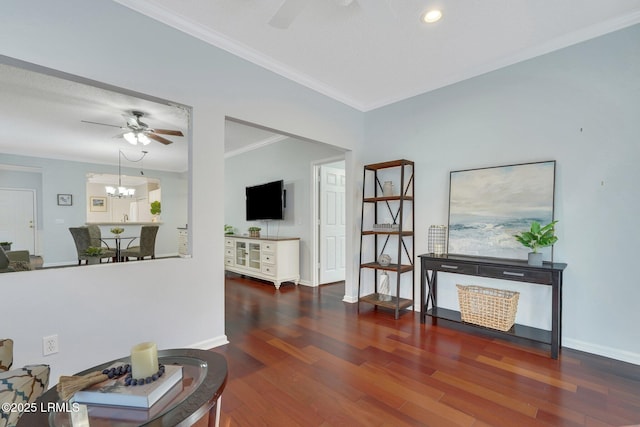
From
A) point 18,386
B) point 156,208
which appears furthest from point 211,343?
point 156,208

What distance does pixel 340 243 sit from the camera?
16.9 feet

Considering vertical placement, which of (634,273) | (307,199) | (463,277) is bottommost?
(463,277)

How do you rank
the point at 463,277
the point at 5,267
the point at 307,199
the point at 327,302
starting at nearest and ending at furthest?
1. the point at 5,267
2. the point at 463,277
3. the point at 327,302
4. the point at 307,199

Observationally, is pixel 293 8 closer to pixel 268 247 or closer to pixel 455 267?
pixel 455 267

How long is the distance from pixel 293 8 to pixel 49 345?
2571 mm

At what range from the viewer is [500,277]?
8.36 ft

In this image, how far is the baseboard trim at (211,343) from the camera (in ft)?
8.08

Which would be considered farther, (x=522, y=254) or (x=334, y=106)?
(x=334, y=106)

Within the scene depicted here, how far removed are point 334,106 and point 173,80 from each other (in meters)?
1.93

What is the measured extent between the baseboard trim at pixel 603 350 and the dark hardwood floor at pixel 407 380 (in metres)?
0.06

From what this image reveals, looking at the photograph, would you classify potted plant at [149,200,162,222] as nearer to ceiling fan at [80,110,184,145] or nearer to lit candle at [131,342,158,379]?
ceiling fan at [80,110,184,145]

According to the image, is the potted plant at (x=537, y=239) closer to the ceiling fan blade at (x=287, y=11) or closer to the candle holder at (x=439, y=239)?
the candle holder at (x=439, y=239)

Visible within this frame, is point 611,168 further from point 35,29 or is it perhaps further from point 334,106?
point 35,29

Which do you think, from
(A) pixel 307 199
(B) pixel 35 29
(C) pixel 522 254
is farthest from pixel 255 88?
(C) pixel 522 254
